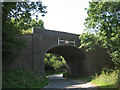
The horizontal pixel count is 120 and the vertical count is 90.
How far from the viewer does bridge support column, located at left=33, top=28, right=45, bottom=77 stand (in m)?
16.6

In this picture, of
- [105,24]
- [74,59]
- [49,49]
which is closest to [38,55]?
[49,49]

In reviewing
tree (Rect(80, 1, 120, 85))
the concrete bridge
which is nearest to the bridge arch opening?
the concrete bridge

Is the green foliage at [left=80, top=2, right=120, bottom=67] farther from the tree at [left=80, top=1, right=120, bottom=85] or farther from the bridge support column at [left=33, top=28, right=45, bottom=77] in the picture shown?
the bridge support column at [left=33, top=28, right=45, bottom=77]

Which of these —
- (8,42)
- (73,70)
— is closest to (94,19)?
(8,42)

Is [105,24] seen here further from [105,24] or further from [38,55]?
[38,55]

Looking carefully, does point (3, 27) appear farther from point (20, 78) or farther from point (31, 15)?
point (20, 78)

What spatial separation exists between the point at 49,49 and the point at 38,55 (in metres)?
2.28

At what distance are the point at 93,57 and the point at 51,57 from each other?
30698 mm

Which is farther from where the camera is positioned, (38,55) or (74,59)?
(74,59)

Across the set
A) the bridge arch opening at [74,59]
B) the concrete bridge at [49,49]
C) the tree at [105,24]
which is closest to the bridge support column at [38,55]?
the concrete bridge at [49,49]

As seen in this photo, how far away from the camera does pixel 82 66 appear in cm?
2209

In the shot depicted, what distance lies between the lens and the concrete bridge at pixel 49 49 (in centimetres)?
1622

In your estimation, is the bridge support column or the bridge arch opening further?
the bridge arch opening

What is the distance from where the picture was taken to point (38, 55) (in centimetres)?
1692
